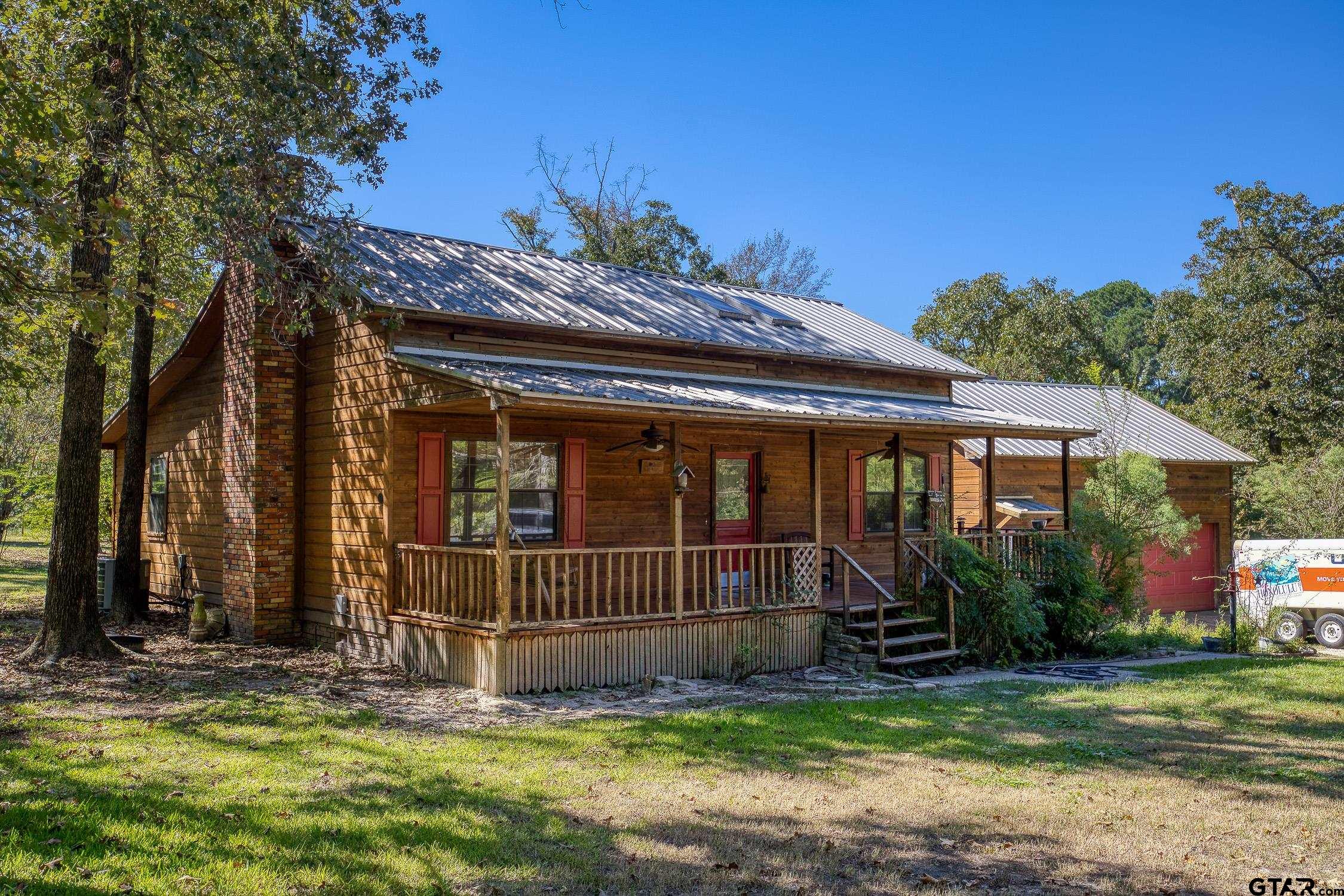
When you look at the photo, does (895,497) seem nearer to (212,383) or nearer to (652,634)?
(652,634)

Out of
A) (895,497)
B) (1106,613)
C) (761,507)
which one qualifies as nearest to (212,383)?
(761,507)

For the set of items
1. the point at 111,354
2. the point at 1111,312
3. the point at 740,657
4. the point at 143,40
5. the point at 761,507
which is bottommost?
the point at 740,657

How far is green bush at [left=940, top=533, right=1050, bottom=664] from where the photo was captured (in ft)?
43.8

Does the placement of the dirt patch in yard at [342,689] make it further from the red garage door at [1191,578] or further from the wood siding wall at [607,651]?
the red garage door at [1191,578]

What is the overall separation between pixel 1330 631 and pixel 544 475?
52.9 ft

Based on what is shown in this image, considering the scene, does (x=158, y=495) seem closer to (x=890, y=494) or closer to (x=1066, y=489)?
(x=890, y=494)

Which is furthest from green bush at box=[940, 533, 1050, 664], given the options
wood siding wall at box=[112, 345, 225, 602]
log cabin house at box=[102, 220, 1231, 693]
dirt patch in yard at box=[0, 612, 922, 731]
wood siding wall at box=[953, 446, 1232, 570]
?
wood siding wall at box=[112, 345, 225, 602]

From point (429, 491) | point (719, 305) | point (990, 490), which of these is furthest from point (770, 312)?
point (429, 491)

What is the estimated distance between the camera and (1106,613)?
15719 mm

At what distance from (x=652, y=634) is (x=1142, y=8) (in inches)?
655

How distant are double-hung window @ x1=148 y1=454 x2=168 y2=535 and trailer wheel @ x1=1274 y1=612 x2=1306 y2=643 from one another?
20892 millimetres

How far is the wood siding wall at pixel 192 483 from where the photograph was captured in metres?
15.6

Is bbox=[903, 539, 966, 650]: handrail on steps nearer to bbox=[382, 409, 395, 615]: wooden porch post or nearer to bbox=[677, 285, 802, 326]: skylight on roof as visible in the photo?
bbox=[677, 285, 802, 326]: skylight on roof

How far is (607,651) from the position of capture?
10938 millimetres
